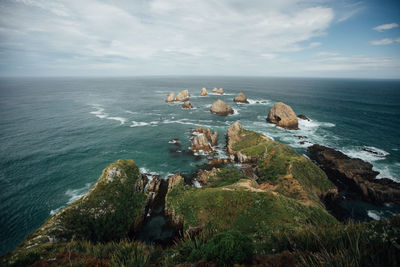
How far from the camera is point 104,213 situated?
26.3 metres

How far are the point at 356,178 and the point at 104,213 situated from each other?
5134 cm

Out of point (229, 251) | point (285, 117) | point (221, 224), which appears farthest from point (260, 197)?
point (285, 117)

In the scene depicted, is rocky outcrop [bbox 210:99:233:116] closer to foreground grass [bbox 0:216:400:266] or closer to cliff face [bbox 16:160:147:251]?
cliff face [bbox 16:160:147:251]

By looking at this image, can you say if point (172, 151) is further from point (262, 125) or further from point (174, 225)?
point (262, 125)

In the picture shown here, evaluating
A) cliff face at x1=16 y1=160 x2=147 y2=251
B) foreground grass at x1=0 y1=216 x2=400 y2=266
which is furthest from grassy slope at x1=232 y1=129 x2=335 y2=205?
cliff face at x1=16 y1=160 x2=147 y2=251

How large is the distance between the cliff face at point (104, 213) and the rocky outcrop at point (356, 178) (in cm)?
4411

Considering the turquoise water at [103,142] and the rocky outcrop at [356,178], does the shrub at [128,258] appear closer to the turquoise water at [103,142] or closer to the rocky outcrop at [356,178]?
the turquoise water at [103,142]

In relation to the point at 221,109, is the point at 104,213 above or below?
below

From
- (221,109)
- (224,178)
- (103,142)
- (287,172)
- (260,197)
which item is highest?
(221,109)

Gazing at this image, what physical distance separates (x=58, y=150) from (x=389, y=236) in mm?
68755

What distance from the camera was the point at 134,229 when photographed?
91.5ft

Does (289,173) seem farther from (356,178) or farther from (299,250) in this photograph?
(299,250)

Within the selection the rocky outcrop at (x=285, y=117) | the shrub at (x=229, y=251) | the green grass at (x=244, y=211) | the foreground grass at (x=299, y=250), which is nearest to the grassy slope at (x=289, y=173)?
the green grass at (x=244, y=211)

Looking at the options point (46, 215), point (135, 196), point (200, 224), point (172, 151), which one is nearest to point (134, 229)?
point (135, 196)
